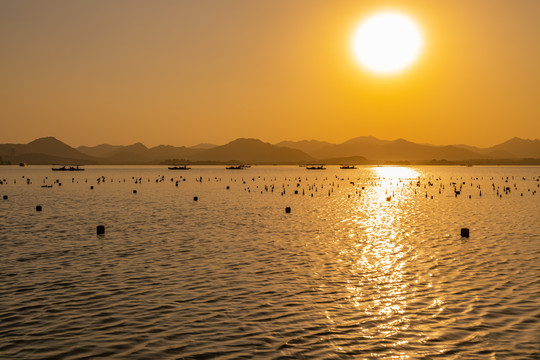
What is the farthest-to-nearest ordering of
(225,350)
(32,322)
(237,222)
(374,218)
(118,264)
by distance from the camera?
(374,218) < (237,222) < (118,264) < (32,322) < (225,350)

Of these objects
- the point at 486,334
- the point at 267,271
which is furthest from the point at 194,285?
the point at 486,334

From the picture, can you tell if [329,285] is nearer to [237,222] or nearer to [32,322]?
[32,322]

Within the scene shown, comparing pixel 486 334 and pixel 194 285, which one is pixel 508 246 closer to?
pixel 486 334

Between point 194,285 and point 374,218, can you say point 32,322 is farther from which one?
point 374,218

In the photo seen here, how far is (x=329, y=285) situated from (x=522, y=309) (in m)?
7.01

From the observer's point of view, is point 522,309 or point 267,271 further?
point 267,271

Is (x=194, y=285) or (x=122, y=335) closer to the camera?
(x=122, y=335)

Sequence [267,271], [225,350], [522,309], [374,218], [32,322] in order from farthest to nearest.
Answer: [374,218], [267,271], [522,309], [32,322], [225,350]

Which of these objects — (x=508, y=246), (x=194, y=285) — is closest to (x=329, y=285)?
(x=194, y=285)

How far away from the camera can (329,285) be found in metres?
20.5

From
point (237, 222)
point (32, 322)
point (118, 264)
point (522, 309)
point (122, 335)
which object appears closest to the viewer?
point (122, 335)

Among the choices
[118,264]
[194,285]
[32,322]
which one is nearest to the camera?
[32,322]

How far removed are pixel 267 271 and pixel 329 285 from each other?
3.73 meters

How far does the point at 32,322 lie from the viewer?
15.4m
